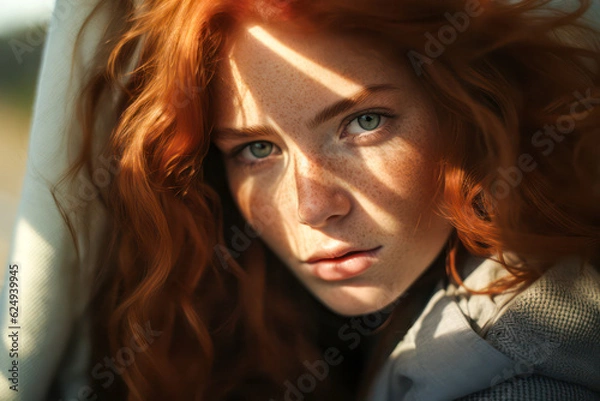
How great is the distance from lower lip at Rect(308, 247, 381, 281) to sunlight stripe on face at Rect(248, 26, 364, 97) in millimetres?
330

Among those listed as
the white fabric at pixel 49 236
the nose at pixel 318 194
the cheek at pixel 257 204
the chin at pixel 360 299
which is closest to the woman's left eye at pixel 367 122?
the nose at pixel 318 194

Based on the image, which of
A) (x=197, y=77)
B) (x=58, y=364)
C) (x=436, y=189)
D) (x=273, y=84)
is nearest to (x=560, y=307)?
(x=436, y=189)

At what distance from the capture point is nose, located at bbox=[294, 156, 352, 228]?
118 cm

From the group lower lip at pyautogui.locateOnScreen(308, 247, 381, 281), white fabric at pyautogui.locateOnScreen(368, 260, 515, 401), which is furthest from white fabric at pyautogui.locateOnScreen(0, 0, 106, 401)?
white fabric at pyautogui.locateOnScreen(368, 260, 515, 401)

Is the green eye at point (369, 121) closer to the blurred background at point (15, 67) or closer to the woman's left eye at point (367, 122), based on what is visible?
the woman's left eye at point (367, 122)

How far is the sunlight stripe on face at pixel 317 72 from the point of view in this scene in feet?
3.77

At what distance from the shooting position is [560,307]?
1.12 m

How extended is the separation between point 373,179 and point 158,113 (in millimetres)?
465

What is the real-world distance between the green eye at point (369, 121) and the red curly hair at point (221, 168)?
125 millimetres

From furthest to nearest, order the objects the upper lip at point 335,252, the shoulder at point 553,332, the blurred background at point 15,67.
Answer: the blurred background at point 15,67 < the upper lip at point 335,252 < the shoulder at point 553,332

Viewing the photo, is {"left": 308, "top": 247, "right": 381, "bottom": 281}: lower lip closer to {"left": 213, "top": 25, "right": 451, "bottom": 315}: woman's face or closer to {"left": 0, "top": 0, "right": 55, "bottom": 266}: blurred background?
{"left": 213, "top": 25, "right": 451, "bottom": 315}: woman's face

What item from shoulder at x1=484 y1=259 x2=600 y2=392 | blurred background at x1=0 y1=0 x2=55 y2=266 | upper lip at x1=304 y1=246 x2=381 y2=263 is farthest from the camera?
blurred background at x1=0 y1=0 x2=55 y2=266

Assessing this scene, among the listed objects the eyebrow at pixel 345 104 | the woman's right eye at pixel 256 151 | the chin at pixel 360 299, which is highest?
the eyebrow at pixel 345 104

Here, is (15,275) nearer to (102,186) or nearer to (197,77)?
(102,186)
